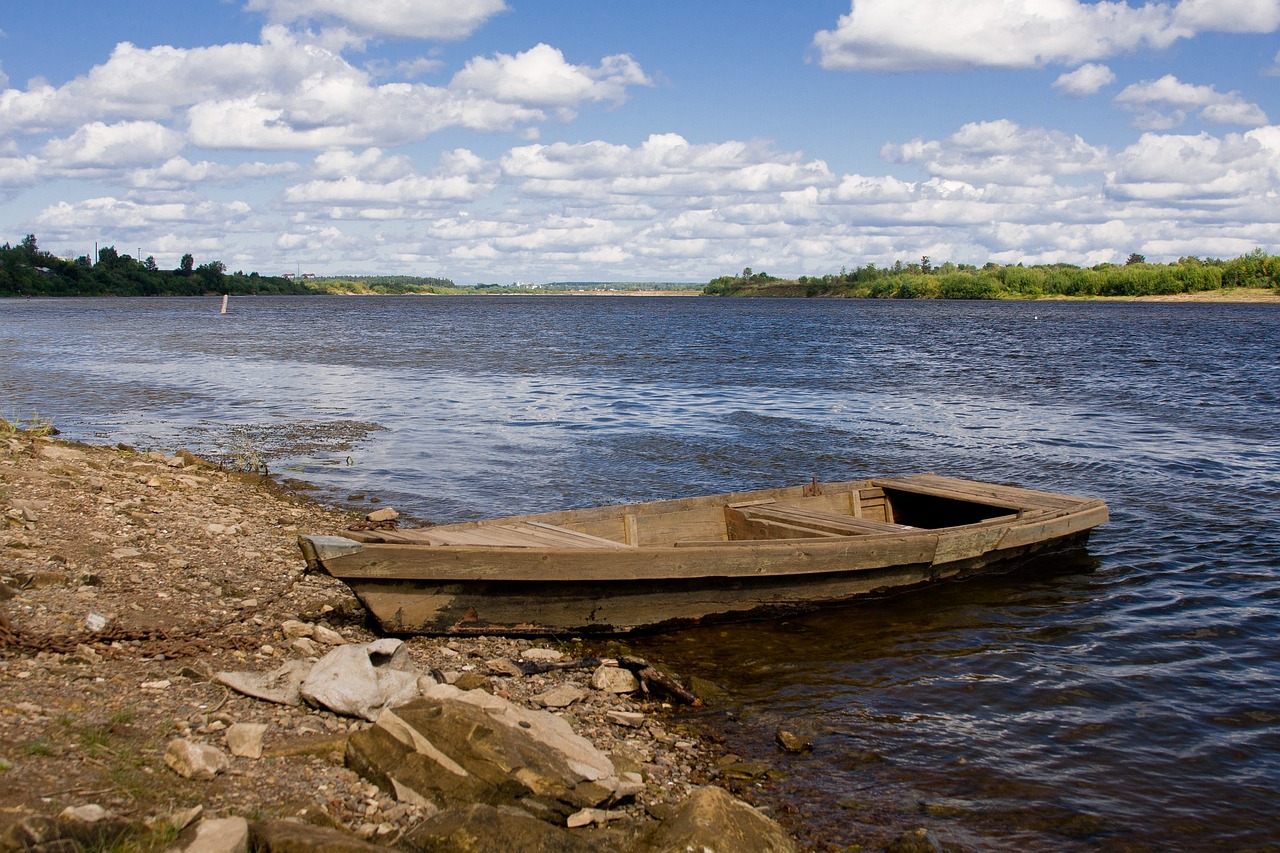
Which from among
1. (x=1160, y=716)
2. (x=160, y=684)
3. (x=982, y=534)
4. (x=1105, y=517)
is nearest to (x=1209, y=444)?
(x=1105, y=517)

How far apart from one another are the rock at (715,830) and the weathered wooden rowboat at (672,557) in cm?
320

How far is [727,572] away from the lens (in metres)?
8.83

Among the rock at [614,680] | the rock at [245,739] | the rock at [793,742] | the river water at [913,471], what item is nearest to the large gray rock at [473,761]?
the rock at [245,739]

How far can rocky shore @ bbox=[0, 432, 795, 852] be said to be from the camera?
14.6ft

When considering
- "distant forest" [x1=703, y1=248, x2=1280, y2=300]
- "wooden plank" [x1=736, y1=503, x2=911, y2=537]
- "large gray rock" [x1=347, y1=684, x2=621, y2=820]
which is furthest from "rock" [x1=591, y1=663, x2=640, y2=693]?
"distant forest" [x1=703, y1=248, x2=1280, y2=300]

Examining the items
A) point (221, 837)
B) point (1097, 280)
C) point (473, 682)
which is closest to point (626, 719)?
point (473, 682)

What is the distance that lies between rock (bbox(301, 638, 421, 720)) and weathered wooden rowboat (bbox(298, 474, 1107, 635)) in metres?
1.18

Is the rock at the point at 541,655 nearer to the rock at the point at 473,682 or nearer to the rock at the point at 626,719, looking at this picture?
the rock at the point at 473,682

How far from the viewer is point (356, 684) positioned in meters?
5.96

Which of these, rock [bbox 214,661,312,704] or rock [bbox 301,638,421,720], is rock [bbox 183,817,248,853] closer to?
rock [bbox 301,638,421,720]

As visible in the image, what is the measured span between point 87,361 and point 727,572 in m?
35.1

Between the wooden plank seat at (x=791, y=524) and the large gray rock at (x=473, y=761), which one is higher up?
the wooden plank seat at (x=791, y=524)

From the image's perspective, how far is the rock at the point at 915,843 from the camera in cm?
554

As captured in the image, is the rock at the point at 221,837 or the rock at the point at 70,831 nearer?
the rock at the point at 70,831
